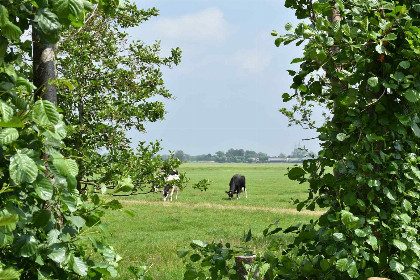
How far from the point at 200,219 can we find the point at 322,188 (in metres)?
18.1

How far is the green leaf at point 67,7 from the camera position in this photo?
2.70 m

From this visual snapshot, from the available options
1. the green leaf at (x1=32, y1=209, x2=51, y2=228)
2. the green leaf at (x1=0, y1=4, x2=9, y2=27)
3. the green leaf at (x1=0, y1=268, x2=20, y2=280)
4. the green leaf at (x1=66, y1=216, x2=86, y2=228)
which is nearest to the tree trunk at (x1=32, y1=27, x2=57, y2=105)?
the green leaf at (x1=66, y1=216, x2=86, y2=228)

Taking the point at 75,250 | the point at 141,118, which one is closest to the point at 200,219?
the point at 141,118

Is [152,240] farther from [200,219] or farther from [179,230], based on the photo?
[200,219]

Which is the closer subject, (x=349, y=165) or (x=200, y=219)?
(x=349, y=165)

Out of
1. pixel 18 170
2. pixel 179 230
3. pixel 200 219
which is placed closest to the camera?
pixel 18 170

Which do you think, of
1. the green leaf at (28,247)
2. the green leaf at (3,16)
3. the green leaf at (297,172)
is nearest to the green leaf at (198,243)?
the green leaf at (297,172)

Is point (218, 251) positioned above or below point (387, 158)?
below

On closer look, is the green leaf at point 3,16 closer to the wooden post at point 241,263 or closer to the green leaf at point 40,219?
the green leaf at point 40,219

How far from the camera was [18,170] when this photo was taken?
2.61 meters

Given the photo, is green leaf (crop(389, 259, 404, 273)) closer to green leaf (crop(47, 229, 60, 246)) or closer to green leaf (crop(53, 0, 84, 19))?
green leaf (crop(47, 229, 60, 246))

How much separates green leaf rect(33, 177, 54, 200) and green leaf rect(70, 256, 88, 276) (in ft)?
2.24

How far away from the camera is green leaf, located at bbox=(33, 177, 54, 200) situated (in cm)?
278

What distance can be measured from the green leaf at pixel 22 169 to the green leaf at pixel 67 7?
85 cm
